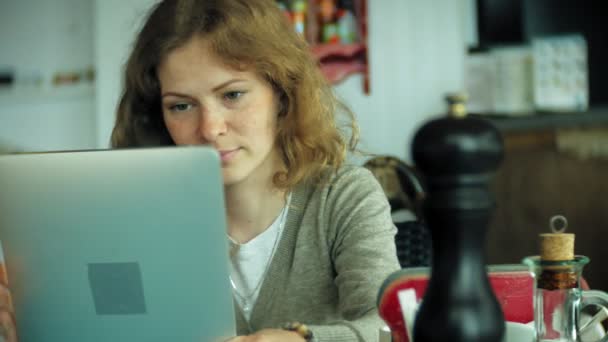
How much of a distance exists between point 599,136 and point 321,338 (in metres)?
2.20

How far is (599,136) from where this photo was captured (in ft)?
8.97

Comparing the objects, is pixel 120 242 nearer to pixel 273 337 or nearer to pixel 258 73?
pixel 273 337

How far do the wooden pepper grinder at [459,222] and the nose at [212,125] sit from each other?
69cm

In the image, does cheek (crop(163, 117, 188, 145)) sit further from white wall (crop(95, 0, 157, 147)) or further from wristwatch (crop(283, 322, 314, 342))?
white wall (crop(95, 0, 157, 147))

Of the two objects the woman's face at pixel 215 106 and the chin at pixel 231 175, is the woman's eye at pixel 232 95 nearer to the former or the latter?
the woman's face at pixel 215 106

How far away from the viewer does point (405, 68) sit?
341 cm

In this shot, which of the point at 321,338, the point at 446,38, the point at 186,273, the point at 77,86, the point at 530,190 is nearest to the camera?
the point at 186,273

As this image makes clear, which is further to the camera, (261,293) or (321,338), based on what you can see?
(261,293)

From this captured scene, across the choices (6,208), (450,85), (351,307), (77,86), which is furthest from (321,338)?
(77,86)

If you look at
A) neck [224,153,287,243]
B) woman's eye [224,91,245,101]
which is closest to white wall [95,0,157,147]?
neck [224,153,287,243]

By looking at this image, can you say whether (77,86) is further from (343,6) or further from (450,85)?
(450,85)

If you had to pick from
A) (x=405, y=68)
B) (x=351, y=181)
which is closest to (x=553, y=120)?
(x=405, y=68)

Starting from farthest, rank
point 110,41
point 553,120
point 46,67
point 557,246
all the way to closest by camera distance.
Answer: point 46,67 → point 110,41 → point 553,120 → point 557,246

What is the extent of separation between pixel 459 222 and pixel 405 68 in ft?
9.93
